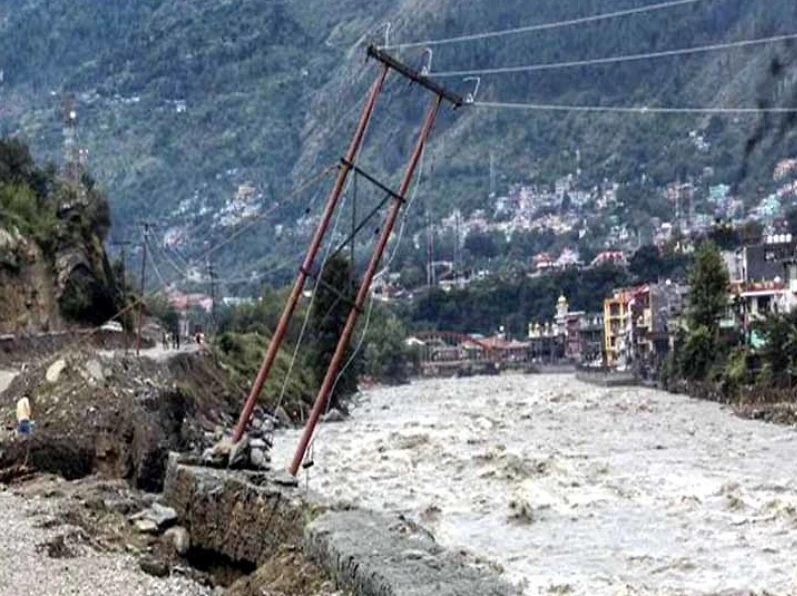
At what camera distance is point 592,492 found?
3105 centimetres

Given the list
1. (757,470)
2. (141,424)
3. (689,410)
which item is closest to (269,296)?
(689,410)

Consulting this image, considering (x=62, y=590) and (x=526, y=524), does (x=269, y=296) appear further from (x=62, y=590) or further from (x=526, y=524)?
(x=62, y=590)

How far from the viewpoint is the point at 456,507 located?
2861cm

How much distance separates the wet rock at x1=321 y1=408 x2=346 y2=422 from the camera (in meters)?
63.7

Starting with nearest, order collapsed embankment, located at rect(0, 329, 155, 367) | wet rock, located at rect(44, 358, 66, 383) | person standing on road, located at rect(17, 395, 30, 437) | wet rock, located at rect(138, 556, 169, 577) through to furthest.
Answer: wet rock, located at rect(138, 556, 169, 577) → person standing on road, located at rect(17, 395, 30, 437) → wet rock, located at rect(44, 358, 66, 383) → collapsed embankment, located at rect(0, 329, 155, 367)

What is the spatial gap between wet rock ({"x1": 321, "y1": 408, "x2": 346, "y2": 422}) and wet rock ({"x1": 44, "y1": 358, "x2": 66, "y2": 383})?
32406 millimetres

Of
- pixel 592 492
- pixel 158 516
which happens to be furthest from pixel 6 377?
pixel 158 516

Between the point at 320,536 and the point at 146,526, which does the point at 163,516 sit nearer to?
the point at 146,526

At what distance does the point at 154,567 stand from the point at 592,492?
16.4 metres

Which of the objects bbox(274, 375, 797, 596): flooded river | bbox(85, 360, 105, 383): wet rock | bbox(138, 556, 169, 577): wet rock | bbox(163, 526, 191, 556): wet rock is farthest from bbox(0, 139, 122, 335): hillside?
bbox(138, 556, 169, 577): wet rock

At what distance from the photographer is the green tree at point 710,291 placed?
8694cm

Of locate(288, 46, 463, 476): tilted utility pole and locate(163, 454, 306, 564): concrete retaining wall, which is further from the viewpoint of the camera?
locate(288, 46, 463, 476): tilted utility pole

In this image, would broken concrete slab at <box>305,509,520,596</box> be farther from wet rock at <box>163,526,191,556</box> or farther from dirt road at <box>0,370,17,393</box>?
dirt road at <box>0,370,17,393</box>

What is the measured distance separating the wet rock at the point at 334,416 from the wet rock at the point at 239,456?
43.0 metres
